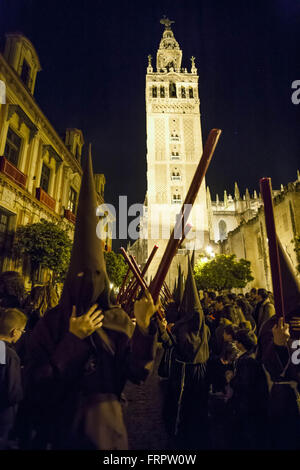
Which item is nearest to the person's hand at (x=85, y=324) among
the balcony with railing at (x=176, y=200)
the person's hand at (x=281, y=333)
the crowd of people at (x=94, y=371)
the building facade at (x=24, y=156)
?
the crowd of people at (x=94, y=371)

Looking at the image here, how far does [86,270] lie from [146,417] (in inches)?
140

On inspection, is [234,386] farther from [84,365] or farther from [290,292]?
[84,365]

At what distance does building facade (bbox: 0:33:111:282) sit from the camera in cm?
1253

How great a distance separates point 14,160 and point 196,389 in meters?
14.8

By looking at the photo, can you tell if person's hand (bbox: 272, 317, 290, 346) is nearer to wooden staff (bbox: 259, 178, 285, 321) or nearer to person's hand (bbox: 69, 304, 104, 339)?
wooden staff (bbox: 259, 178, 285, 321)

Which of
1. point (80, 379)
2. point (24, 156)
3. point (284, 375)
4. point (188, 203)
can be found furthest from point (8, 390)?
point (24, 156)

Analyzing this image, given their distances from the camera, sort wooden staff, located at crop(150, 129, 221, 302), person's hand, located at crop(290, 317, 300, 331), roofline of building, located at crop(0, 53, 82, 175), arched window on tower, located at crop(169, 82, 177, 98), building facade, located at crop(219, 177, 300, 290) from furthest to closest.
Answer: arched window on tower, located at crop(169, 82, 177, 98) < building facade, located at crop(219, 177, 300, 290) < roofline of building, located at crop(0, 53, 82, 175) < person's hand, located at crop(290, 317, 300, 331) < wooden staff, located at crop(150, 129, 221, 302)

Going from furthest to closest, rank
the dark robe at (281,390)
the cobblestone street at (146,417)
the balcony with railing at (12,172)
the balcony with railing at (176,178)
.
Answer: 1. the balcony with railing at (176,178)
2. the balcony with railing at (12,172)
3. the cobblestone street at (146,417)
4. the dark robe at (281,390)

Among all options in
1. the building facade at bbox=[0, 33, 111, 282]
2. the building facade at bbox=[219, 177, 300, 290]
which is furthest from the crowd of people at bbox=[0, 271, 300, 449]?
the building facade at bbox=[219, 177, 300, 290]

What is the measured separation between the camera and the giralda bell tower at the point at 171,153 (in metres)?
44.0

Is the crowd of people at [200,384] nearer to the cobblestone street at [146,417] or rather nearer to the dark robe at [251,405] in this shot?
the dark robe at [251,405]

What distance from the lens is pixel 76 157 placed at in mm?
21828

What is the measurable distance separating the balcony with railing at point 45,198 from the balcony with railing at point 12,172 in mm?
1268

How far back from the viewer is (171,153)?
4834 cm
